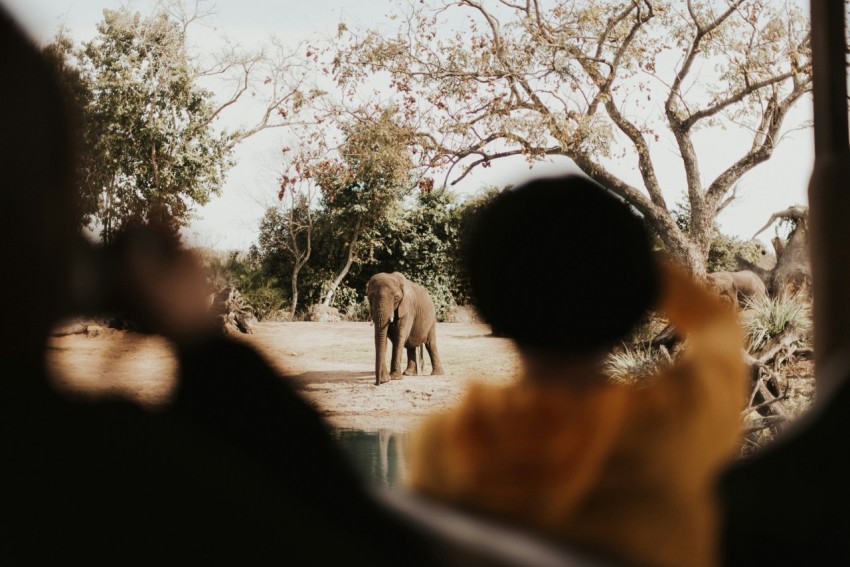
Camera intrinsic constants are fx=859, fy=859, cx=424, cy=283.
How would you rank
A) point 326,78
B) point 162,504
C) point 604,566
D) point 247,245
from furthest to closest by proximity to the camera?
1. point 247,245
2. point 326,78
3. point 604,566
4. point 162,504

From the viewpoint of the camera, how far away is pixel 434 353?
787 cm

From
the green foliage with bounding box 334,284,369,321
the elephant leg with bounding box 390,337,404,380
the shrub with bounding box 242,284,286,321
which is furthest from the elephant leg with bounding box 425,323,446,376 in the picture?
the shrub with bounding box 242,284,286,321

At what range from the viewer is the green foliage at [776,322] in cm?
529

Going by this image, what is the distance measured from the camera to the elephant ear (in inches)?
272

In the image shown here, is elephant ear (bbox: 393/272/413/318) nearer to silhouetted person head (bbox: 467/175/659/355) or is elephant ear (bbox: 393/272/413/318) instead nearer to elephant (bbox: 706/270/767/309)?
elephant (bbox: 706/270/767/309)

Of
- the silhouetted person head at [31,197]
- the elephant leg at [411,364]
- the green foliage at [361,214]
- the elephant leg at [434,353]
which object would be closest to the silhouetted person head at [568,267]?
the silhouetted person head at [31,197]

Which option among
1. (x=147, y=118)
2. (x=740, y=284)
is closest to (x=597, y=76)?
(x=740, y=284)

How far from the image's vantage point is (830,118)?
3.13 feet

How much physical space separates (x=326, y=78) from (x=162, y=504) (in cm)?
671

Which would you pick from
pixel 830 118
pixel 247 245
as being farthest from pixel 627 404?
pixel 247 245

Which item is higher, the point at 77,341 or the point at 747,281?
the point at 747,281

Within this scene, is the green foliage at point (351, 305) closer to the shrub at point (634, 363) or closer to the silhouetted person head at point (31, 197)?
the shrub at point (634, 363)

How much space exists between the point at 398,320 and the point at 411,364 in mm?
984

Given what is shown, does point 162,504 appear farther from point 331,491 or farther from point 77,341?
point 77,341
